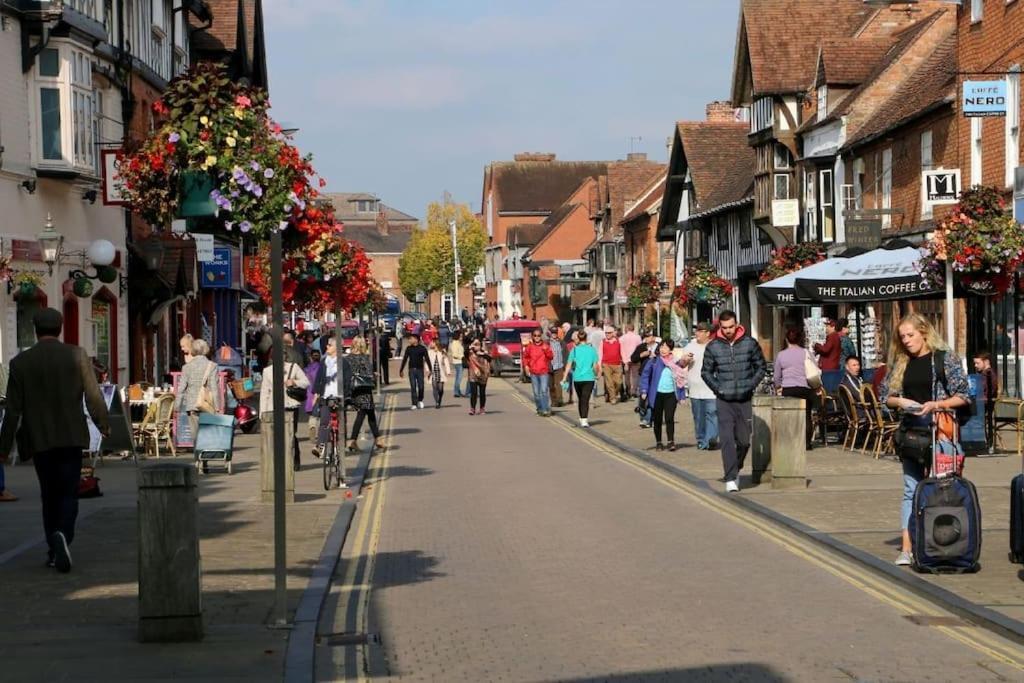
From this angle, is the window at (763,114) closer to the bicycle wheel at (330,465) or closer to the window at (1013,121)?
the window at (1013,121)

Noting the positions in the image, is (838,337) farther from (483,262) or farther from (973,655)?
(483,262)

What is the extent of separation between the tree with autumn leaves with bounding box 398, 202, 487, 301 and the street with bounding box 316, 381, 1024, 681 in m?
102

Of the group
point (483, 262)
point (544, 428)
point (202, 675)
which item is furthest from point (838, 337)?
point (483, 262)

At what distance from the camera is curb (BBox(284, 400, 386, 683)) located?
27.1 feet

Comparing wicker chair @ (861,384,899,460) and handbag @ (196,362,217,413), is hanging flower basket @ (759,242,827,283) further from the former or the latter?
handbag @ (196,362,217,413)

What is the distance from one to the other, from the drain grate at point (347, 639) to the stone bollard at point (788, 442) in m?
8.60

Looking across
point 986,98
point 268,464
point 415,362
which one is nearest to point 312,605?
point 268,464

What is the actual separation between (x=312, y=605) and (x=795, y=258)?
88.5 ft

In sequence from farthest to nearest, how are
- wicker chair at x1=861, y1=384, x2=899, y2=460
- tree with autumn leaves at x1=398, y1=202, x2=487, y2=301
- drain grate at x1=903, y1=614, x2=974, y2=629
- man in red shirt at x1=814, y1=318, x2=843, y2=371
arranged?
tree with autumn leaves at x1=398, y1=202, x2=487, y2=301
man in red shirt at x1=814, y1=318, x2=843, y2=371
wicker chair at x1=861, y1=384, x2=899, y2=460
drain grate at x1=903, y1=614, x2=974, y2=629

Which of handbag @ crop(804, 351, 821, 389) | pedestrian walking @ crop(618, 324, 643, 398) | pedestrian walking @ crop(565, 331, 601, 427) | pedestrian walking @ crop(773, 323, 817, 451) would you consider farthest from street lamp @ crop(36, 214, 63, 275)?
pedestrian walking @ crop(618, 324, 643, 398)

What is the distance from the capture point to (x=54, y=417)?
11.7 m

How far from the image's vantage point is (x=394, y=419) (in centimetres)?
3422

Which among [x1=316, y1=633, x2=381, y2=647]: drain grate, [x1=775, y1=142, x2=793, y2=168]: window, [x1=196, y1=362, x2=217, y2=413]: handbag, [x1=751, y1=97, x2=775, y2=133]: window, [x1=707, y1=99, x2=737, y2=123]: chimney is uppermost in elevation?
[x1=707, y1=99, x2=737, y2=123]: chimney

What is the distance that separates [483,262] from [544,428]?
92.8 m
